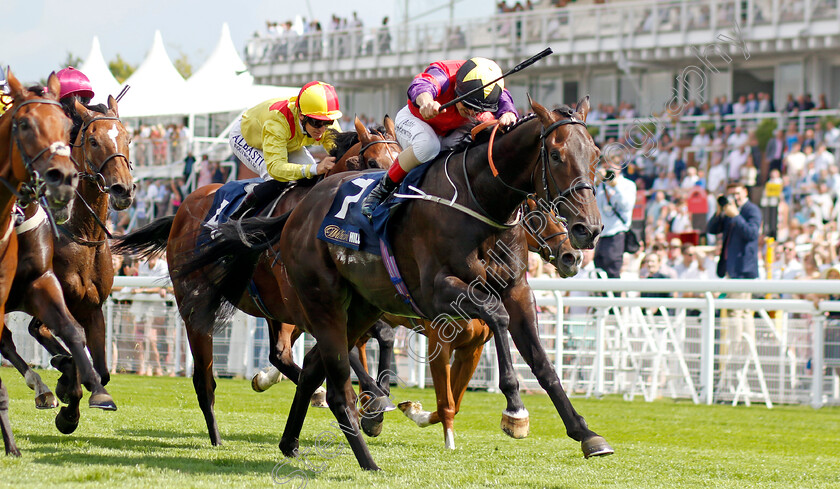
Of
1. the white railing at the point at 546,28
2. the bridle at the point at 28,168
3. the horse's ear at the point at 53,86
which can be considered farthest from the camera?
the white railing at the point at 546,28

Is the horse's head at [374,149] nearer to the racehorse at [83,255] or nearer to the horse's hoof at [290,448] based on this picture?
the racehorse at [83,255]

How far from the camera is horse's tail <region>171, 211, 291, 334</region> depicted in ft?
20.0

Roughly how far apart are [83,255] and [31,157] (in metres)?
1.85

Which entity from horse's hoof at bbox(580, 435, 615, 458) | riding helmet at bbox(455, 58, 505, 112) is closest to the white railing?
riding helmet at bbox(455, 58, 505, 112)

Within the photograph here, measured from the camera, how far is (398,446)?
628 centimetres

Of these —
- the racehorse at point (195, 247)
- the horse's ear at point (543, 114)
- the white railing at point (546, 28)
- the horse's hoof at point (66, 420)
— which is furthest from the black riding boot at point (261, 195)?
the white railing at point (546, 28)

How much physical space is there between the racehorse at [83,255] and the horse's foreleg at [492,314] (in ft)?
6.84

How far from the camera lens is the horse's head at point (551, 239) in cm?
504

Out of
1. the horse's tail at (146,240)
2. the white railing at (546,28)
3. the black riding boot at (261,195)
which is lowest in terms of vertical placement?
the horse's tail at (146,240)

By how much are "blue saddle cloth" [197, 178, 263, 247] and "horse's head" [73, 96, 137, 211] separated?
0.61 meters

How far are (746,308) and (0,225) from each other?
20.3 ft

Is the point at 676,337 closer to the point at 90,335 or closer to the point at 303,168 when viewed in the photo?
the point at 303,168

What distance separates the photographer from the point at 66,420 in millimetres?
5973

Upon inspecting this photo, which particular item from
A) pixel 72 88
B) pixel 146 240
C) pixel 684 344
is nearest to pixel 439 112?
pixel 72 88
